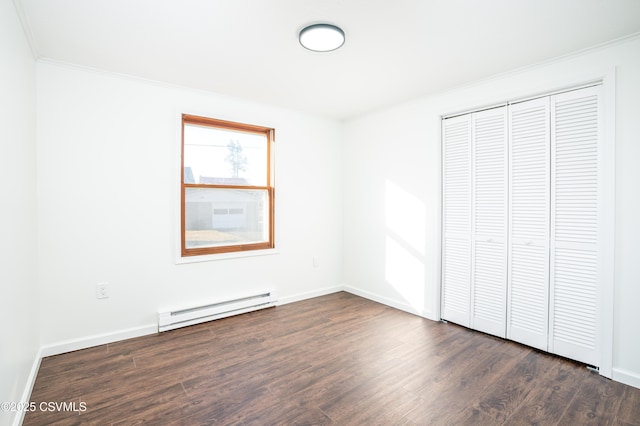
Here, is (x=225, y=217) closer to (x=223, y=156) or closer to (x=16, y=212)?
(x=223, y=156)

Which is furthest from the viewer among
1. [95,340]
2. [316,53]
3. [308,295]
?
[308,295]

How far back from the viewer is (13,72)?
189 cm

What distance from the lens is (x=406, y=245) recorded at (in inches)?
151

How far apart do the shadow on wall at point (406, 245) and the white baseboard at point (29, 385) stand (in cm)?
349

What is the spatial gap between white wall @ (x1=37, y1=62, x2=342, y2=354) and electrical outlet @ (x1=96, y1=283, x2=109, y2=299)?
4 centimetres

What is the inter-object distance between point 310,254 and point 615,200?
3.23m

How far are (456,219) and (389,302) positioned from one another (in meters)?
1.41

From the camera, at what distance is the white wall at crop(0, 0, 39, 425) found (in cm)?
166

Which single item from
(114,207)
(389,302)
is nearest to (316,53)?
(114,207)

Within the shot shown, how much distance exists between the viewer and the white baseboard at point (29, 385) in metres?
1.80

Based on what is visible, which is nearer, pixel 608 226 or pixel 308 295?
pixel 608 226

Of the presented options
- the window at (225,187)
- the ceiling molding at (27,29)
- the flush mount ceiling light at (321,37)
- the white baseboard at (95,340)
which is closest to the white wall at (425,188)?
the window at (225,187)

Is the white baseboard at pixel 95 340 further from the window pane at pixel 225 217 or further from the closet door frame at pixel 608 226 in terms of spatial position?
the closet door frame at pixel 608 226
